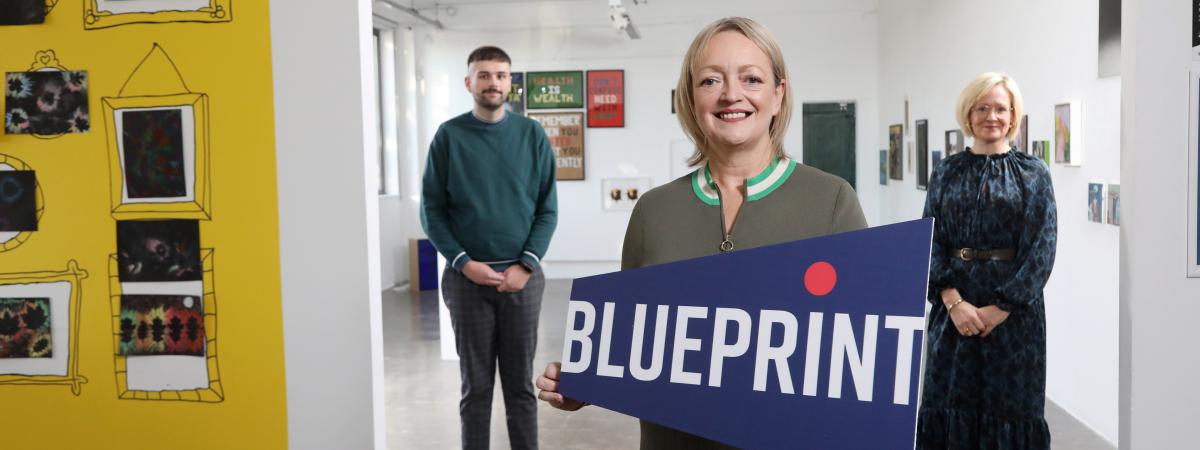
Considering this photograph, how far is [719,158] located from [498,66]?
6.79 feet

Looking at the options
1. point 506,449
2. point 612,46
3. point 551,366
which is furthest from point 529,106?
point 551,366

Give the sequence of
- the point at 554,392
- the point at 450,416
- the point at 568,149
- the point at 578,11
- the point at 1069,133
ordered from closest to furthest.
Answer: the point at 554,392
the point at 1069,133
the point at 450,416
the point at 578,11
the point at 568,149

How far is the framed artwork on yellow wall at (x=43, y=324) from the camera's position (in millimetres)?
2699

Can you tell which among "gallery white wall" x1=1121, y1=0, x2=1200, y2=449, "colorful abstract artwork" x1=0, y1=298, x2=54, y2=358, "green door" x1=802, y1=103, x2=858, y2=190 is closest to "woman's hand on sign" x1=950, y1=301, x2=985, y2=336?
"gallery white wall" x1=1121, y1=0, x2=1200, y2=449

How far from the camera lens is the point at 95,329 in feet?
8.89

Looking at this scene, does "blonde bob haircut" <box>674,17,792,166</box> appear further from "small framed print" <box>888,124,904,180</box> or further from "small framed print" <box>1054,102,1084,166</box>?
"small framed print" <box>888,124,904,180</box>

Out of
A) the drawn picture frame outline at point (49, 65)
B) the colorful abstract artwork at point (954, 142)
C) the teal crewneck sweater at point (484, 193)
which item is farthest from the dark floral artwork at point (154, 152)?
the colorful abstract artwork at point (954, 142)

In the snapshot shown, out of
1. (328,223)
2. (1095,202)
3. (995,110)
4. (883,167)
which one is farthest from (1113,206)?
(883,167)

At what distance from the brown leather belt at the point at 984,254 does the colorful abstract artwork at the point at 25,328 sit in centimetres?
284

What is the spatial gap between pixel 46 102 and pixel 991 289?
2.94 m

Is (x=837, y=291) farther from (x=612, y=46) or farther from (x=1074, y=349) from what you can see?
(x=612, y=46)

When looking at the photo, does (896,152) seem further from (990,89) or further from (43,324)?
(43,324)

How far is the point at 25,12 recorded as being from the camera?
8.71 feet

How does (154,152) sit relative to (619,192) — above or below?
above
